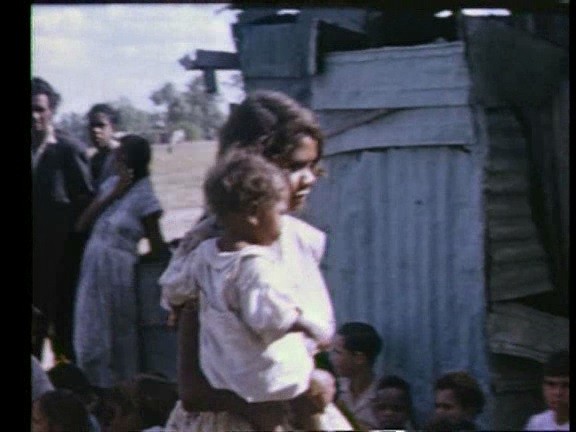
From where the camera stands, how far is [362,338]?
18.6 feet

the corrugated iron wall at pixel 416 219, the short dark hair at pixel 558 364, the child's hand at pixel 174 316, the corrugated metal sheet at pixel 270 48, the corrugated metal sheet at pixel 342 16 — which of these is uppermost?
the corrugated metal sheet at pixel 342 16

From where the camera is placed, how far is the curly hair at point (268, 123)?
5.61m

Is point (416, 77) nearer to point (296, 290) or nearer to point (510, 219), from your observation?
point (510, 219)

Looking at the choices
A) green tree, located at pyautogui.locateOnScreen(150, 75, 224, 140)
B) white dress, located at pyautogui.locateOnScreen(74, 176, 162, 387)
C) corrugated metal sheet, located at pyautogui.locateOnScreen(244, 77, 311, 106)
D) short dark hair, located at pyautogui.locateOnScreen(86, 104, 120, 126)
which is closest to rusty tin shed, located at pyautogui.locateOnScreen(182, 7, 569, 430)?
corrugated metal sheet, located at pyautogui.locateOnScreen(244, 77, 311, 106)

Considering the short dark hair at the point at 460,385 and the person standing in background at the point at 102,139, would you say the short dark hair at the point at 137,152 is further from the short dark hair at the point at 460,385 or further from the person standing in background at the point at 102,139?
the short dark hair at the point at 460,385

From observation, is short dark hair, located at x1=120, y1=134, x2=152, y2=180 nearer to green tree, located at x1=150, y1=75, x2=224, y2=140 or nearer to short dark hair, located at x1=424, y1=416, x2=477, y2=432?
green tree, located at x1=150, y1=75, x2=224, y2=140

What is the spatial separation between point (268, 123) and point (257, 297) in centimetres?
49

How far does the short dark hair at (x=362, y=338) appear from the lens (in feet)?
18.6

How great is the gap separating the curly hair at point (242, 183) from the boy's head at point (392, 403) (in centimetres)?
62

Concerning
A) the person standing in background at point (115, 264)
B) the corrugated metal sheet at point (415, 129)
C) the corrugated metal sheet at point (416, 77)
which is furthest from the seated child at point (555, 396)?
the person standing in background at point (115, 264)

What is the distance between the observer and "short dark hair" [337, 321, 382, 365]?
18.6 ft

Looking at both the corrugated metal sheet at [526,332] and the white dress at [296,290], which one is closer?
the white dress at [296,290]

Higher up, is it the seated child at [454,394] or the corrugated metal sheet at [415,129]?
the corrugated metal sheet at [415,129]

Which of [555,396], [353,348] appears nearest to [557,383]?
[555,396]
